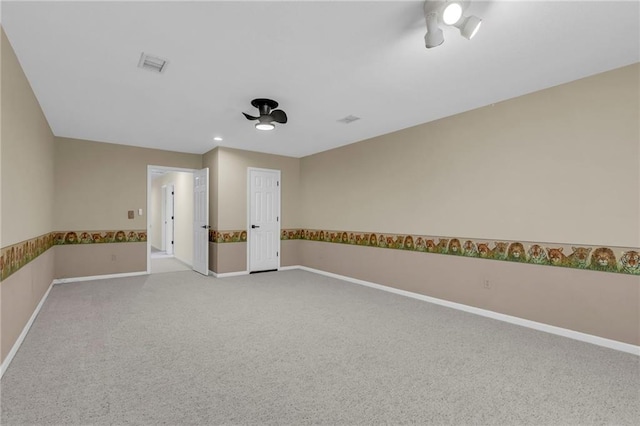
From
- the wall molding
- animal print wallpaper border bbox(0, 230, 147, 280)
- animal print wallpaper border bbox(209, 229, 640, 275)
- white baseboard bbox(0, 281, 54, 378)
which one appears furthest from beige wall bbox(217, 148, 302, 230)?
white baseboard bbox(0, 281, 54, 378)

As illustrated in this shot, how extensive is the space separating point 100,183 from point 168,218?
3.95 metres

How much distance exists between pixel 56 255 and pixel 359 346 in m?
5.47

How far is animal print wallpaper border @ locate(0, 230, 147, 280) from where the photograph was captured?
2.50 metres

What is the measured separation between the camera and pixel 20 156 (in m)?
2.88

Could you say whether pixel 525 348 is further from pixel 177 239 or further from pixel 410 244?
pixel 177 239

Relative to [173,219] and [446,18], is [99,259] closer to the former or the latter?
[173,219]

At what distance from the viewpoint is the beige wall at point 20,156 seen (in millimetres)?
2410

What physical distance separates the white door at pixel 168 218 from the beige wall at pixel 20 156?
16.4 ft

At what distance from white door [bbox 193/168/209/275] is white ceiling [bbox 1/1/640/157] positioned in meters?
2.26

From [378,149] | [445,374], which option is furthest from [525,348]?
[378,149]

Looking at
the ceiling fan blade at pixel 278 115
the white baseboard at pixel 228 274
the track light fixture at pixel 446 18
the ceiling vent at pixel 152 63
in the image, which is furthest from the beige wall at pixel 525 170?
the ceiling vent at pixel 152 63

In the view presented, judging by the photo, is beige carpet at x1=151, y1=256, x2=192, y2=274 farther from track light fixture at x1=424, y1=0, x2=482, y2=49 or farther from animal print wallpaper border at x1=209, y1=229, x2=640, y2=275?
track light fixture at x1=424, y1=0, x2=482, y2=49

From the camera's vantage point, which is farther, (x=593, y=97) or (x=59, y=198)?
(x=59, y=198)

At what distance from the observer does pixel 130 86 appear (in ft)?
10.6
